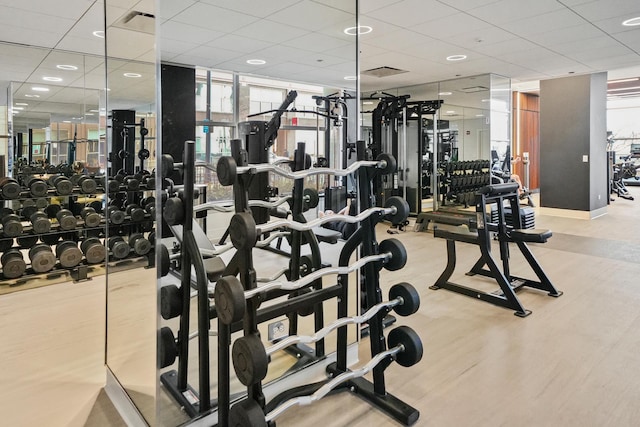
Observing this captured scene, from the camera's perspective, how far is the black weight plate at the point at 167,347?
5.67 ft

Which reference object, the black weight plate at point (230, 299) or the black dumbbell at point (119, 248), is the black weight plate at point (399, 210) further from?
the black dumbbell at point (119, 248)

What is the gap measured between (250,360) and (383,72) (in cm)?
594

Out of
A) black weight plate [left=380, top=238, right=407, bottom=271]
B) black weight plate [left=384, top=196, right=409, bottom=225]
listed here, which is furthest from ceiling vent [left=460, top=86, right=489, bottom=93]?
black weight plate [left=380, top=238, right=407, bottom=271]

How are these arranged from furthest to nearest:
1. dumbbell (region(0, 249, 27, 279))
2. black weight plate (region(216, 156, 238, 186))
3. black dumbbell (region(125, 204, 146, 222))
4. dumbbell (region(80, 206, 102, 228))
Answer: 1. dumbbell (region(80, 206, 102, 228))
2. dumbbell (region(0, 249, 27, 279))
3. black dumbbell (region(125, 204, 146, 222))
4. black weight plate (region(216, 156, 238, 186))

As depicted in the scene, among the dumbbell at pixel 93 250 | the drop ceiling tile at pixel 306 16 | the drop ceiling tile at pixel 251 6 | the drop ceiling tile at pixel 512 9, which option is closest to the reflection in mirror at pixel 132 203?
the drop ceiling tile at pixel 251 6

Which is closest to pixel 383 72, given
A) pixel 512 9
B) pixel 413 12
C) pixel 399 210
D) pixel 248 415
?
pixel 413 12

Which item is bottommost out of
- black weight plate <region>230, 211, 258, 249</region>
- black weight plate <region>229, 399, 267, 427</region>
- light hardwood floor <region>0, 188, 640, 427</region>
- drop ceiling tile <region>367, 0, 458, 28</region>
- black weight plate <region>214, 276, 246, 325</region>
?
light hardwood floor <region>0, 188, 640, 427</region>

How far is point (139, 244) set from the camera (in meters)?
2.05

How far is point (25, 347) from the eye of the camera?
2.67m

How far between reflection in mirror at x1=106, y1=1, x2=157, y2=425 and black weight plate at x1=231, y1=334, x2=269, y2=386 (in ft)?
1.42

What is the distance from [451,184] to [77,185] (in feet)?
18.0

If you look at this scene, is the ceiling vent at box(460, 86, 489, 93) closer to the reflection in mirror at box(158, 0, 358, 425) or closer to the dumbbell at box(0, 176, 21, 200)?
the reflection in mirror at box(158, 0, 358, 425)

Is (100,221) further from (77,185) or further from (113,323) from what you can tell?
(113,323)

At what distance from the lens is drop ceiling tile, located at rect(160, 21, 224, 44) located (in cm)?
174
